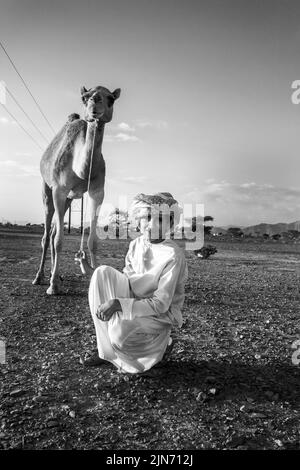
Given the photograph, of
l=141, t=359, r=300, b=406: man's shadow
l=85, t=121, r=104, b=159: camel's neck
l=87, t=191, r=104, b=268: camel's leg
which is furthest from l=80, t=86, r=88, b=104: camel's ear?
Answer: l=141, t=359, r=300, b=406: man's shadow

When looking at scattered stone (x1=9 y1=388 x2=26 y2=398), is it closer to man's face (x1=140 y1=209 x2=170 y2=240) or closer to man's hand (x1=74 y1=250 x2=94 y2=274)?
man's hand (x1=74 y1=250 x2=94 y2=274)

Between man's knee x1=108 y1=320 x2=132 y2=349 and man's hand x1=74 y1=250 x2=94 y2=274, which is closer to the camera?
man's knee x1=108 y1=320 x2=132 y2=349

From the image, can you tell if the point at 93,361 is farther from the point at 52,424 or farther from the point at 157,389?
the point at 52,424

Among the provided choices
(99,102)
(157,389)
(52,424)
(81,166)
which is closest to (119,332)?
(157,389)

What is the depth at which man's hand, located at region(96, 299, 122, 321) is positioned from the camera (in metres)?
3.43

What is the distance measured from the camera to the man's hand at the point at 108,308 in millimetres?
3426

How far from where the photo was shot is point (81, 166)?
7441mm

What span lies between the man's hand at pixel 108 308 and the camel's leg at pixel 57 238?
13.1 ft

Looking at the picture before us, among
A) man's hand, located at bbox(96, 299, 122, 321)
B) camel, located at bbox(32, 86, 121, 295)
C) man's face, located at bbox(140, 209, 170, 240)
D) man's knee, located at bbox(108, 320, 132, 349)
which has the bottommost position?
man's knee, located at bbox(108, 320, 132, 349)

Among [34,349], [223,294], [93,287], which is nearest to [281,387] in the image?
[93,287]

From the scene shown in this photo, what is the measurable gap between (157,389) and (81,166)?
4856 mm

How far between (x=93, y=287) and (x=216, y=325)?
264 cm

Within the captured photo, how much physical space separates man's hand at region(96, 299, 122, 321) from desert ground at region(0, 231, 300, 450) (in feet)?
2.04
